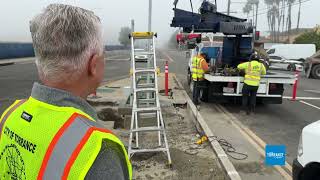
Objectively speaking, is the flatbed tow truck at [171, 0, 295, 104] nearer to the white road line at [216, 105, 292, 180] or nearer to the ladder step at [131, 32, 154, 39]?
the white road line at [216, 105, 292, 180]

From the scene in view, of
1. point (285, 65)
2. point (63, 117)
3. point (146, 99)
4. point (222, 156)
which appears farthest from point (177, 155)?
point (285, 65)

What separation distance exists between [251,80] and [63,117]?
1067cm

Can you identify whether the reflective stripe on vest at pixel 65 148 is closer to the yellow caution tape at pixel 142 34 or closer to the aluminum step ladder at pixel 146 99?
the aluminum step ladder at pixel 146 99

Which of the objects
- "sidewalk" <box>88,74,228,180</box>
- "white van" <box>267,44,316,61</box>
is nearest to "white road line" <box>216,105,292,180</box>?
"sidewalk" <box>88,74,228,180</box>

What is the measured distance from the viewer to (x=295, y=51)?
38.8m

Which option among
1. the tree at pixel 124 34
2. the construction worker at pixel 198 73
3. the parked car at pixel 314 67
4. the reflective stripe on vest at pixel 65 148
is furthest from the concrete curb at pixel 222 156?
the tree at pixel 124 34

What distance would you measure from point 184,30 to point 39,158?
12.9 m

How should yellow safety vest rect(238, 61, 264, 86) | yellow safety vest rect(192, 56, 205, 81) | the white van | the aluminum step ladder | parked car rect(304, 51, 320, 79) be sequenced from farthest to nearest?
the white van → parked car rect(304, 51, 320, 79) → yellow safety vest rect(192, 56, 205, 81) → yellow safety vest rect(238, 61, 264, 86) → the aluminum step ladder

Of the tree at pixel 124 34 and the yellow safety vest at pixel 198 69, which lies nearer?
the yellow safety vest at pixel 198 69

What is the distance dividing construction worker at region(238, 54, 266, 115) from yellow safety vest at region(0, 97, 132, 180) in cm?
1036

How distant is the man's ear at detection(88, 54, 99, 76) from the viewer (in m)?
1.57

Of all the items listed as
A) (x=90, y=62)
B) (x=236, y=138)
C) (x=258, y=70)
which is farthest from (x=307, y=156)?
(x=258, y=70)

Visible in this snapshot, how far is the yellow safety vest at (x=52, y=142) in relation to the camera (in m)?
1.33

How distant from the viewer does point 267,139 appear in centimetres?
879
